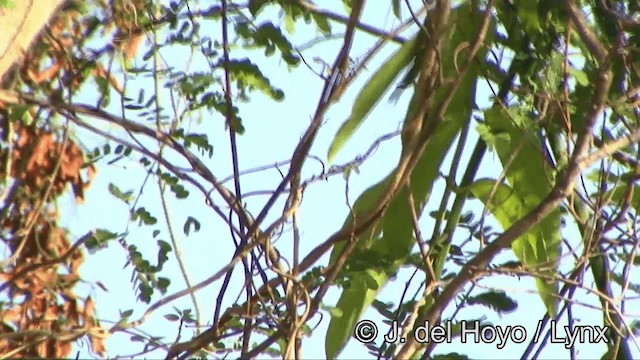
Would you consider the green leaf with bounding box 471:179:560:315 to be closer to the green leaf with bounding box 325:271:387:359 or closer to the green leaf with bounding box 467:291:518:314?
the green leaf with bounding box 467:291:518:314

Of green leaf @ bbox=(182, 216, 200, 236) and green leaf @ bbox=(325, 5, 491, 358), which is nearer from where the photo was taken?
green leaf @ bbox=(325, 5, 491, 358)

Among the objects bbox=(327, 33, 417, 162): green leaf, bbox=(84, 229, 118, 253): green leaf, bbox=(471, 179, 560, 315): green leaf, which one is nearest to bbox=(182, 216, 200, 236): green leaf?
bbox=(84, 229, 118, 253): green leaf

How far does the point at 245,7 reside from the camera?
154 cm

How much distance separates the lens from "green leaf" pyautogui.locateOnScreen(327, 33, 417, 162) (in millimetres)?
1397

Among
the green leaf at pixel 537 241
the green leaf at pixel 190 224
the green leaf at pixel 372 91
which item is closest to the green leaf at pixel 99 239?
the green leaf at pixel 190 224

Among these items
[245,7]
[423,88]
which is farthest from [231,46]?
[423,88]

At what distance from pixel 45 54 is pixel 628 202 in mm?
1061

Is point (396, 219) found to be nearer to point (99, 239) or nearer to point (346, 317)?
point (346, 317)

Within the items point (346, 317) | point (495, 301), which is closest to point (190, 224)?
point (346, 317)
